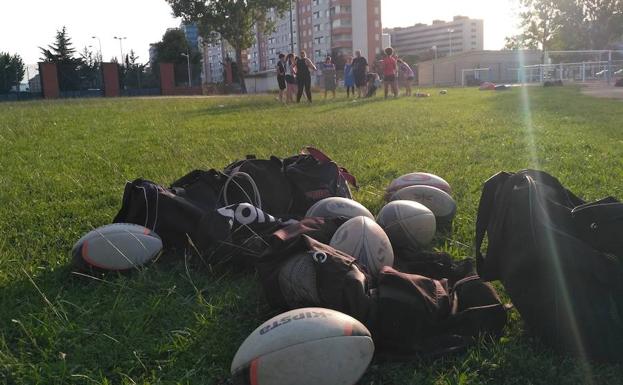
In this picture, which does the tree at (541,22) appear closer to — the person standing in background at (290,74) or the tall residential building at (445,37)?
the person standing in background at (290,74)

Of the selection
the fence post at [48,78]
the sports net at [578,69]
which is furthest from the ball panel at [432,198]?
the fence post at [48,78]

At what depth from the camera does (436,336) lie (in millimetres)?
2342

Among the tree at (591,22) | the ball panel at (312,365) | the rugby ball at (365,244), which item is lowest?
the ball panel at (312,365)

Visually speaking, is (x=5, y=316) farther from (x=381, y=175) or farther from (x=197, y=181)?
(x=381, y=175)

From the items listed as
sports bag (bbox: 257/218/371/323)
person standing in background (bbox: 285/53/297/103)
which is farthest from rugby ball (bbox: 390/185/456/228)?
person standing in background (bbox: 285/53/297/103)

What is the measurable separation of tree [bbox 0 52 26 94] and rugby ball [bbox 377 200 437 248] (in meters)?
52.8

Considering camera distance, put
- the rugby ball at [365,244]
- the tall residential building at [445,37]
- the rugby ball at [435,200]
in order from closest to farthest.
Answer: the rugby ball at [365,244] < the rugby ball at [435,200] < the tall residential building at [445,37]

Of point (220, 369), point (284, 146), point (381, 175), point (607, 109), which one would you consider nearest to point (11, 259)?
point (220, 369)

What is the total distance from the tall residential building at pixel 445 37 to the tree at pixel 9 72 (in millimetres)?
119443

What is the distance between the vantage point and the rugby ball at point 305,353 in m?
1.97

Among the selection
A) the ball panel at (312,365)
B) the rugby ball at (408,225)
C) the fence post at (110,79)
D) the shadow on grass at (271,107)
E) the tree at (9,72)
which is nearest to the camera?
the ball panel at (312,365)

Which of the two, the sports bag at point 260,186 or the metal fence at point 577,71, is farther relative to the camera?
the metal fence at point 577,71

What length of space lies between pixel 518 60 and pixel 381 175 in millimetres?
68522

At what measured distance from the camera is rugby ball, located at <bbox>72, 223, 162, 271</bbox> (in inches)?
126
